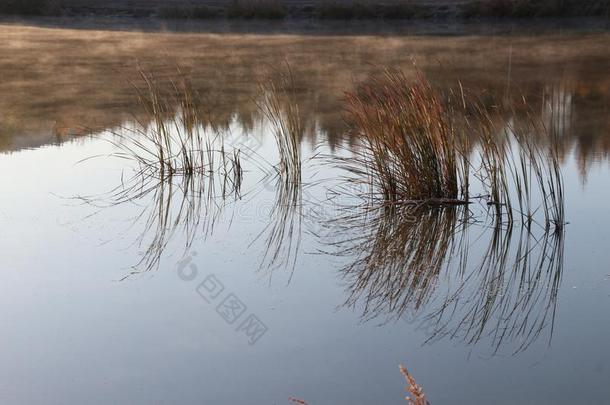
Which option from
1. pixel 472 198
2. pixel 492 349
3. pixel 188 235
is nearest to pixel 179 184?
pixel 188 235

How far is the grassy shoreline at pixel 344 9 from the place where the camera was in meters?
13.4

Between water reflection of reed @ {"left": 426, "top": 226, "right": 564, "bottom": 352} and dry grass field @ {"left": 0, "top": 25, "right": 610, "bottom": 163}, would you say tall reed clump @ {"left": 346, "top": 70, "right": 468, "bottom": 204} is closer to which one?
water reflection of reed @ {"left": 426, "top": 226, "right": 564, "bottom": 352}

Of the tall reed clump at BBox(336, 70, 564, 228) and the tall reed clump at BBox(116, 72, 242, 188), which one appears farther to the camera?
the tall reed clump at BBox(116, 72, 242, 188)

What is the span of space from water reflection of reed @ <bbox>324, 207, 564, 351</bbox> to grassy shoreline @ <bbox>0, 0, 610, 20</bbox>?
31.1 feet

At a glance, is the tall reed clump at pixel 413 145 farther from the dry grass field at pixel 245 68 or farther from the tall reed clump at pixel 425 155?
the dry grass field at pixel 245 68

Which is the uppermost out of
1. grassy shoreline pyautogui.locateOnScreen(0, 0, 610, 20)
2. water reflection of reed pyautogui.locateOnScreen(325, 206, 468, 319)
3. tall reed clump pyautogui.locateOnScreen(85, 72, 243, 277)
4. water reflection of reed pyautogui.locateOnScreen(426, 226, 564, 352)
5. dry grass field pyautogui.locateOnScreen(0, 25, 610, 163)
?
grassy shoreline pyautogui.locateOnScreen(0, 0, 610, 20)

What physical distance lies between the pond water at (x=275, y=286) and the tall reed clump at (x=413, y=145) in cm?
12

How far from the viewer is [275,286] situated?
3.44m

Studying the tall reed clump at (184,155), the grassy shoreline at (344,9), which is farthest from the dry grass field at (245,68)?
the grassy shoreline at (344,9)

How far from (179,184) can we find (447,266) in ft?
5.28

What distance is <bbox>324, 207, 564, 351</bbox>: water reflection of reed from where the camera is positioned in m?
3.12

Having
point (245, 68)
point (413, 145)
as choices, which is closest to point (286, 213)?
point (413, 145)

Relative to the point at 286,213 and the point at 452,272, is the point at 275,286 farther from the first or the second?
the point at 286,213

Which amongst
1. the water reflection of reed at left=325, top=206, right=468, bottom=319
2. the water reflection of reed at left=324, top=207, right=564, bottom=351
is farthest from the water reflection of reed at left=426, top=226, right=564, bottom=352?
the water reflection of reed at left=325, top=206, right=468, bottom=319
